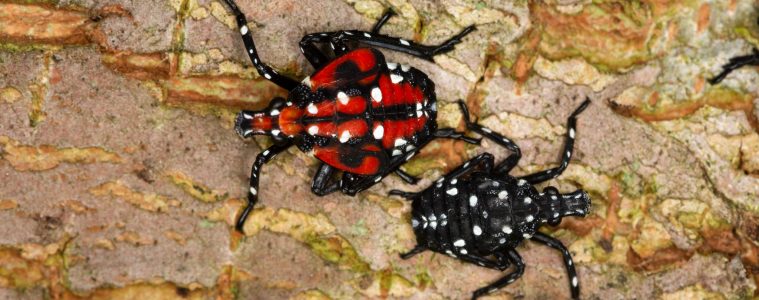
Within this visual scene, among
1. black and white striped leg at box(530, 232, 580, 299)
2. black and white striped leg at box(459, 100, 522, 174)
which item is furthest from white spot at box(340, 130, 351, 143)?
black and white striped leg at box(530, 232, 580, 299)

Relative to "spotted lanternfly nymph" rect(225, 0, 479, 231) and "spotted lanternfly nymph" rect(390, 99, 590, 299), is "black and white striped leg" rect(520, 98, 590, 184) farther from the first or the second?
"spotted lanternfly nymph" rect(225, 0, 479, 231)

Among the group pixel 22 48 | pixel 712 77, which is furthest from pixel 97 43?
pixel 712 77

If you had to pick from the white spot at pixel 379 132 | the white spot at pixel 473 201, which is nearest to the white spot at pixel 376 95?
the white spot at pixel 379 132

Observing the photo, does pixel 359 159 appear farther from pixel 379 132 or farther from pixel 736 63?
pixel 736 63

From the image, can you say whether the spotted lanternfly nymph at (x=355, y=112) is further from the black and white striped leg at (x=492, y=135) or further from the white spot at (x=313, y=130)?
the black and white striped leg at (x=492, y=135)

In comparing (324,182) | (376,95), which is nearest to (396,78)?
(376,95)

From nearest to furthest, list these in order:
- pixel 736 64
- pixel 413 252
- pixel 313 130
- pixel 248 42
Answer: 1. pixel 248 42
2. pixel 313 130
3. pixel 413 252
4. pixel 736 64

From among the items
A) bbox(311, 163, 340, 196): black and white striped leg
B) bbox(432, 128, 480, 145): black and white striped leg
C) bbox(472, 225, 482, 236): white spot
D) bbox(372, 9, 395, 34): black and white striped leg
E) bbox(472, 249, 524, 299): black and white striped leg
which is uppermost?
bbox(372, 9, 395, 34): black and white striped leg
